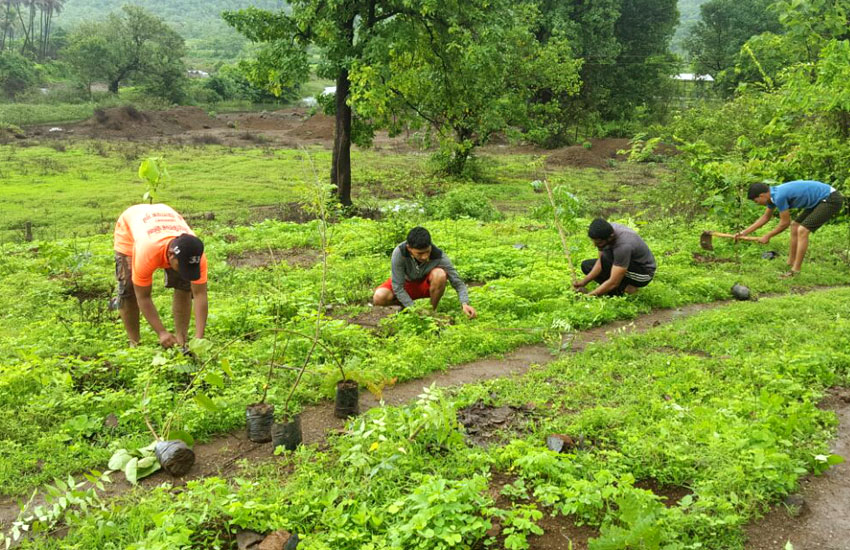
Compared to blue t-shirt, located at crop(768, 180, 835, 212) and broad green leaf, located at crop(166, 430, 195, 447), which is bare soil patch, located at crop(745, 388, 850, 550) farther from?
blue t-shirt, located at crop(768, 180, 835, 212)

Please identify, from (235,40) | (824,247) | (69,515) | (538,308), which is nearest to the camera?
(69,515)

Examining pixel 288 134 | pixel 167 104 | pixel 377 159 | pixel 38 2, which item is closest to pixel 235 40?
pixel 38 2

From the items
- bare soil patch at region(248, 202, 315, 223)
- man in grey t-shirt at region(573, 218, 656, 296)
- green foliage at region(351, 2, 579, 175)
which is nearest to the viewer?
man in grey t-shirt at region(573, 218, 656, 296)

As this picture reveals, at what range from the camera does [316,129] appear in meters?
35.2

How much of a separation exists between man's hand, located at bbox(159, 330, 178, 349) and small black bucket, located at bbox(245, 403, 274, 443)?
1.38 m

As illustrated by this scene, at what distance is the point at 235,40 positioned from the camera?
323 feet

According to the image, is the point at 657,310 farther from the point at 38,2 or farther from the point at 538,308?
the point at 38,2

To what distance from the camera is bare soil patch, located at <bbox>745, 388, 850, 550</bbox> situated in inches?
140

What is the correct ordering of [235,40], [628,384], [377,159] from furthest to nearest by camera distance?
[235,40] → [377,159] → [628,384]

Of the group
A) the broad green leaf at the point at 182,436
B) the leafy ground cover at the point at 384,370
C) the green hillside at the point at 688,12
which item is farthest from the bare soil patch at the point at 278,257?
the green hillside at the point at 688,12

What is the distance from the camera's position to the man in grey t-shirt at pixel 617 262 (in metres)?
7.61

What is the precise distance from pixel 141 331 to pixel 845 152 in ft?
40.2

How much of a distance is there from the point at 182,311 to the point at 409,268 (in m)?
2.44

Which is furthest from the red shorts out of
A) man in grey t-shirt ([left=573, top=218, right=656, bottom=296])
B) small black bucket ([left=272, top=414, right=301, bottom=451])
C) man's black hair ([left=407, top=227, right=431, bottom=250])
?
small black bucket ([left=272, top=414, right=301, bottom=451])
